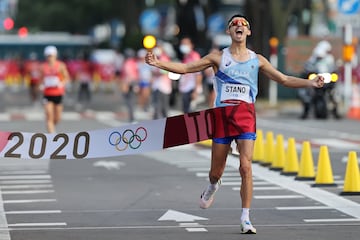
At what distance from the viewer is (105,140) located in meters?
12.3

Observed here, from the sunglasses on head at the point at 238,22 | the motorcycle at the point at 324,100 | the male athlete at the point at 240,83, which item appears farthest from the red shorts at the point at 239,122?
the motorcycle at the point at 324,100

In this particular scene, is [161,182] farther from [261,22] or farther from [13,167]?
[261,22]

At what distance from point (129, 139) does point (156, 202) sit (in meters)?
2.30

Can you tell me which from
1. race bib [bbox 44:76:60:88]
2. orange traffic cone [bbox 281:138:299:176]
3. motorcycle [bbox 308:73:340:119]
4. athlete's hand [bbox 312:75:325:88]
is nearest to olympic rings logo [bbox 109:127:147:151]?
athlete's hand [bbox 312:75:325:88]

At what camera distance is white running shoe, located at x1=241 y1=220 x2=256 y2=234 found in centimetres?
1163

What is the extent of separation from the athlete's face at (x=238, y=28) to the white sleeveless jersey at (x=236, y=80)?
22cm

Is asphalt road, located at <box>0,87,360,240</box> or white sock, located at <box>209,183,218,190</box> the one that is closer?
asphalt road, located at <box>0,87,360,240</box>

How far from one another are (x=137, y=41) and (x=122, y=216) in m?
48.4

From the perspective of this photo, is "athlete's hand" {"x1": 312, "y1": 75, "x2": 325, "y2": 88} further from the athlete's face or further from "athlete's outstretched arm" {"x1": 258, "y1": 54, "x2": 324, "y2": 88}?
the athlete's face

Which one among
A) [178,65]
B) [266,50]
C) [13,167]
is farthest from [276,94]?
[178,65]

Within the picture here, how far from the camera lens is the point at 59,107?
23.3 m

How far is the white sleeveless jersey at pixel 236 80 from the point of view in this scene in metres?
11.9

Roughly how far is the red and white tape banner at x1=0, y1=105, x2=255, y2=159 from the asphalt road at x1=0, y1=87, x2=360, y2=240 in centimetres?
68

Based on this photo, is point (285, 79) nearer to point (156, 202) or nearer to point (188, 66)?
point (188, 66)
